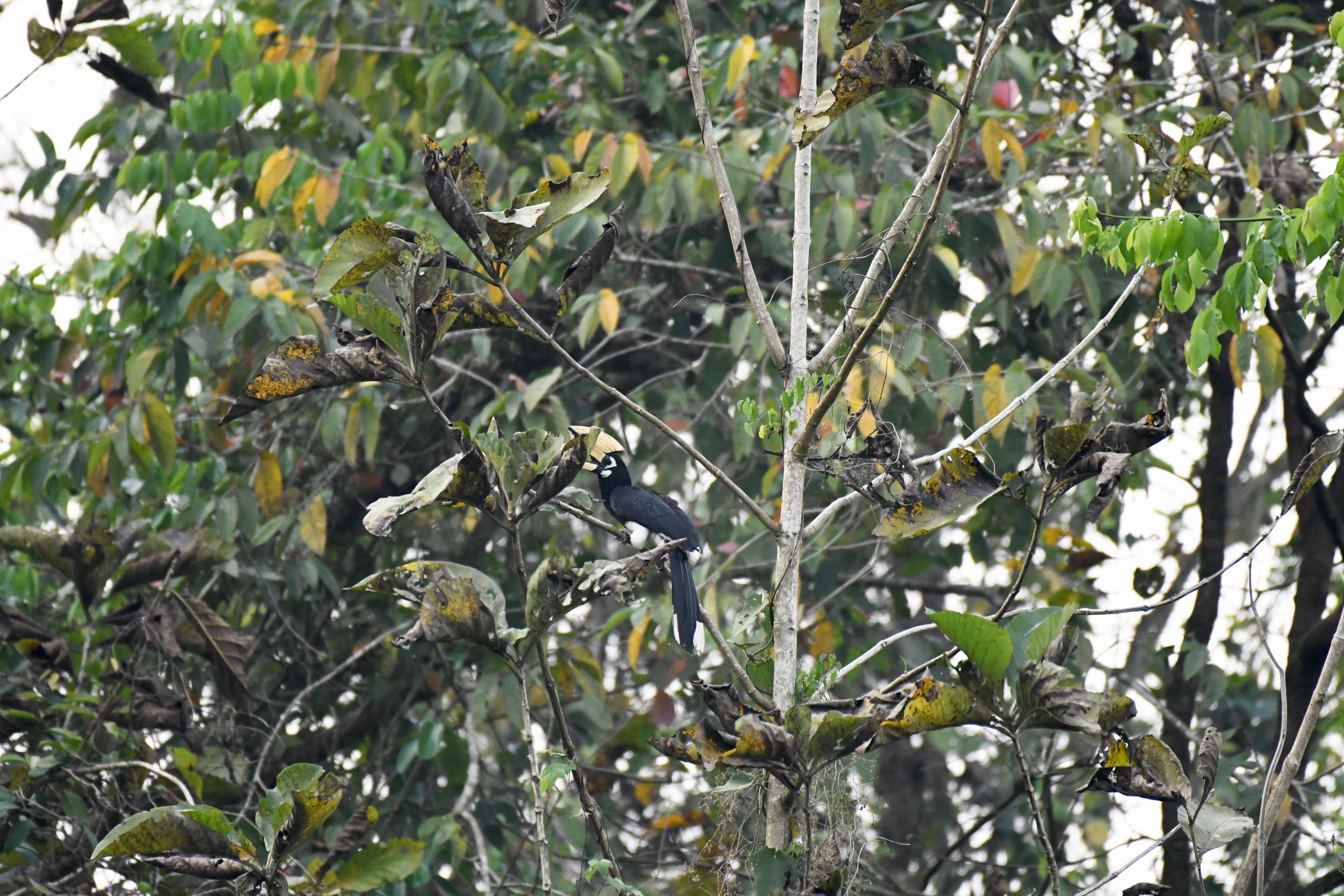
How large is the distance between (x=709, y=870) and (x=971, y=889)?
3.89 metres

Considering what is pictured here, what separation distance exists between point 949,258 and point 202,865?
2.97 m

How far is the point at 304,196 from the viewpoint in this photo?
443 cm

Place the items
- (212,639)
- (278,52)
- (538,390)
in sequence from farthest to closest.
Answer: (278,52) → (538,390) → (212,639)

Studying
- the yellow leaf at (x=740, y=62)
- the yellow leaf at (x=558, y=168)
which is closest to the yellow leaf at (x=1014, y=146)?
the yellow leaf at (x=740, y=62)

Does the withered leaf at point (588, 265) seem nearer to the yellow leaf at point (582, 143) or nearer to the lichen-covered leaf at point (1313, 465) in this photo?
the lichen-covered leaf at point (1313, 465)

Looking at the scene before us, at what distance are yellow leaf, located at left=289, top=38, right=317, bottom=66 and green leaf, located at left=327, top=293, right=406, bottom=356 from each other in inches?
136

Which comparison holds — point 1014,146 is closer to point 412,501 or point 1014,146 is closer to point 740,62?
point 740,62

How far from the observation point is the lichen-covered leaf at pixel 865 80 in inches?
76.1

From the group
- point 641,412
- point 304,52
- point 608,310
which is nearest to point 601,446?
point 641,412

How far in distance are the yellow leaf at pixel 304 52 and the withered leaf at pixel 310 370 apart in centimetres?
339

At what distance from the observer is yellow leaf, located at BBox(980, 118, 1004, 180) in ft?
12.9

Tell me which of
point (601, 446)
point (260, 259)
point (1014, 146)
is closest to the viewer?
point (601, 446)

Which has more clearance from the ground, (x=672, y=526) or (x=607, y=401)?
(x=607, y=401)

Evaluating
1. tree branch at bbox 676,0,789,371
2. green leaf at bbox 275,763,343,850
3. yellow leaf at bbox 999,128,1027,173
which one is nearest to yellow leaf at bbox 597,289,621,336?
yellow leaf at bbox 999,128,1027,173
